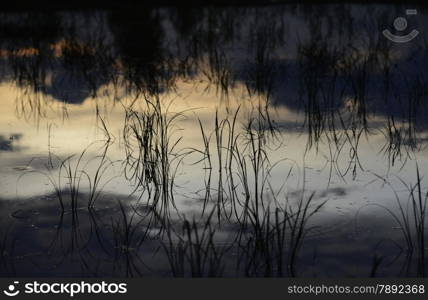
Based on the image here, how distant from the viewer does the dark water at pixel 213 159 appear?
10.4 ft

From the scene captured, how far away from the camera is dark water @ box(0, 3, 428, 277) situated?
10.4ft

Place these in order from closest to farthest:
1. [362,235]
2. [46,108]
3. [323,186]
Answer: [362,235] < [323,186] < [46,108]

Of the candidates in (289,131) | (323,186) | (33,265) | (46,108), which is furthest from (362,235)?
(46,108)

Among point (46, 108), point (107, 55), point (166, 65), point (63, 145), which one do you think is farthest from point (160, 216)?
point (107, 55)

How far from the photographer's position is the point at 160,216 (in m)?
3.65

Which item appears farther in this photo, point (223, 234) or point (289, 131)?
point (289, 131)

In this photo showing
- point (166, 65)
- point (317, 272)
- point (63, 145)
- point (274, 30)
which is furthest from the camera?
point (274, 30)

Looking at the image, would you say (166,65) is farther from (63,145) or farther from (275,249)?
(275,249)

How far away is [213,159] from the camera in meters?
4.52

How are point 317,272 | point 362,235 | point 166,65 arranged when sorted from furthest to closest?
1. point 166,65
2. point 362,235
3. point 317,272

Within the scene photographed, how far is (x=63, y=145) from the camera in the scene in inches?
201

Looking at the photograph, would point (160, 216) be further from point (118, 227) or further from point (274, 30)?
point (274, 30)

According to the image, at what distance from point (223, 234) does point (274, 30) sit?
8037 mm

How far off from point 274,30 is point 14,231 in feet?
26.6
